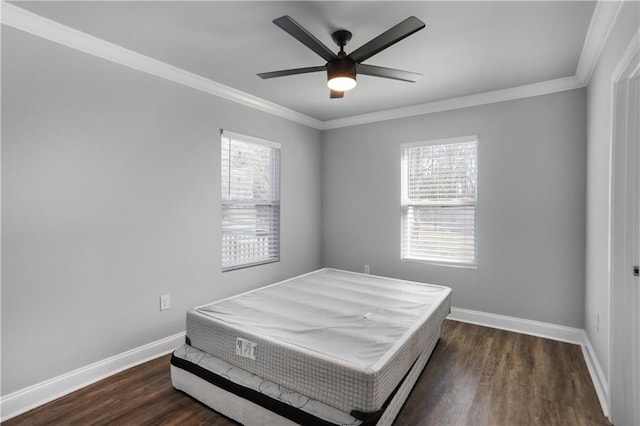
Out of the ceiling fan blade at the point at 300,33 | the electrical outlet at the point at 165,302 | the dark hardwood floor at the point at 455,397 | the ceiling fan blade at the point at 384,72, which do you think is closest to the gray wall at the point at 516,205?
the dark hardwood floor at the point at 455,397

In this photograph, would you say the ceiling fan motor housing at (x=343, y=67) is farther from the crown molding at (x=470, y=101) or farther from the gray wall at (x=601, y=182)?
the crown molding at (x=470, y=101)

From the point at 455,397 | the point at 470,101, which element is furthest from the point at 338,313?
the point at 470,101

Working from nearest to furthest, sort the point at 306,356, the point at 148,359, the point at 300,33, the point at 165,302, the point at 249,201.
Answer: the point at 306,356 → the point at 300,33 → the point at 148,359 → the point at 165,302 → the point at 249,201

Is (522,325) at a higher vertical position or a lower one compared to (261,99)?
lower

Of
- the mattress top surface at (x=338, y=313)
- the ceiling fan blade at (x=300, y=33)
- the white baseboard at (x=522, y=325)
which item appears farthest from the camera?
the white baseboard at (x=522, y=325)

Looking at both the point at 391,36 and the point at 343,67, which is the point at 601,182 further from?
the point at 343,67

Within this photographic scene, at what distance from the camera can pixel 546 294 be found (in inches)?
126

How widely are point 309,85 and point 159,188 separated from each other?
1759 mm

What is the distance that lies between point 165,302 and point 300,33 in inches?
96.8

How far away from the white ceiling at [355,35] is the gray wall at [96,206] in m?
0.37

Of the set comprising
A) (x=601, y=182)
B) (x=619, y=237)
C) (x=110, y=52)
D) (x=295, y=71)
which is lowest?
(x=619, y=237)

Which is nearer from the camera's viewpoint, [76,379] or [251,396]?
[251,396]

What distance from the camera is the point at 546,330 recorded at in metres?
3.18

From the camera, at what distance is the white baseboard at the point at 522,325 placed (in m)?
3.06
